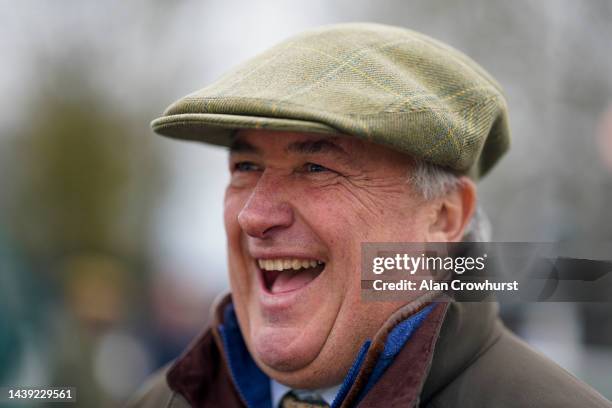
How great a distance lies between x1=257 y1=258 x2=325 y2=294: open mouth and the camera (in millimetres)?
2172

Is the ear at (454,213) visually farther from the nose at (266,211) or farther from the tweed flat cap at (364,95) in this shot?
the nose at (266,211)

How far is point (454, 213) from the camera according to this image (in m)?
2.26

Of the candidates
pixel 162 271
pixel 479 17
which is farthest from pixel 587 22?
pixel 162 271

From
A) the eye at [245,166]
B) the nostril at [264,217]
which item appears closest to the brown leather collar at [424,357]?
the nostril at [264,217]

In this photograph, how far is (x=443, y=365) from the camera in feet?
6.61

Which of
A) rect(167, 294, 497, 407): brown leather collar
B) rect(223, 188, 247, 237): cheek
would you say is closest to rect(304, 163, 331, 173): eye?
rect(223, 188, 247, 237): cheek

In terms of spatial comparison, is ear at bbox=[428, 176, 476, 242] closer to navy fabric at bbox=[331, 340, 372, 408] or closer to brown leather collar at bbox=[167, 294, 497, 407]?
brown leather collar at bbox=[167, 294, 497, 407]

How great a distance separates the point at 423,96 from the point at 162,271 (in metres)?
10.2

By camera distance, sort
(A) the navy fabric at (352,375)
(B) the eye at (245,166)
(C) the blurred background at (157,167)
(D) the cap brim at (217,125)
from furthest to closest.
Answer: (C) the blurred background at (157,167) → (B) the eye at (245,166) → (A) the navy fabric at (352,375) → (D) the cap brim at (217,125)

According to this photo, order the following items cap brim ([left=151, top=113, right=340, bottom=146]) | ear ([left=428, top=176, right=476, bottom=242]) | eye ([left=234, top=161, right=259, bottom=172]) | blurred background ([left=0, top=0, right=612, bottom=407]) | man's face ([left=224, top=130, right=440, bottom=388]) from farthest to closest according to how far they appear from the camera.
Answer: blurred background ([left=0, top=0, right=612, bottom=407]) → eye ([left=234, top=161, right=259, bottom=172]) → ear ([left=428, top=176, right=476, bottom=242]) → man's face ([left=224, top=130, right=440, bottom=388]) → cap brim ([left=151, top=113, right=340, bottom=146])

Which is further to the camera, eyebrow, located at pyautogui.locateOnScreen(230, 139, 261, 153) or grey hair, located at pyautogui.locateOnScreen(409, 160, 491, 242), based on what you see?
eyebrow, located at pyautogui.locateOnScreen(230, 139, 261, 153)

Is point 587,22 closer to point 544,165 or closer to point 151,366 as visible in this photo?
point 544,165

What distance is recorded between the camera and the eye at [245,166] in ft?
7.60

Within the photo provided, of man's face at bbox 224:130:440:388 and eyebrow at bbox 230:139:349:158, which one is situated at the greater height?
eyebrow at bbox 230:139:349:158
